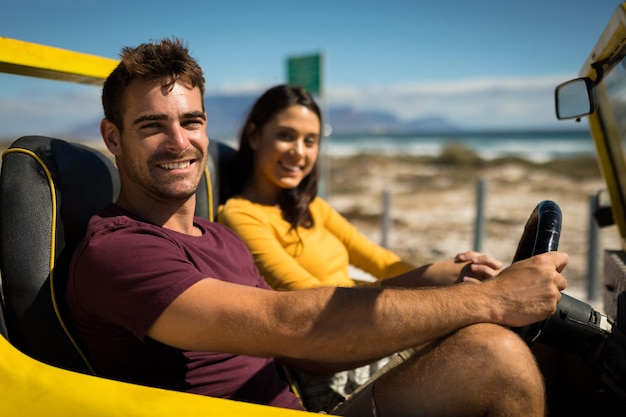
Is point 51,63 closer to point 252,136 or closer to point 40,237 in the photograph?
point 40,237

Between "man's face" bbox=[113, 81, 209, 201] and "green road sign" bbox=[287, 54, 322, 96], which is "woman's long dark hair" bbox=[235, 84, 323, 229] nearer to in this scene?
"man's face" bbox=[113, 81, 209, 201]

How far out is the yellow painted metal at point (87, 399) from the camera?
1188mm

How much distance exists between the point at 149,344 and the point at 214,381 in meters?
0.21

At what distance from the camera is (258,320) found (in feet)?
4.49

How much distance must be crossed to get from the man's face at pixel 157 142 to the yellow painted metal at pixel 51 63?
34cm

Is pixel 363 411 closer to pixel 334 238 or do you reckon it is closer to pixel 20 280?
pixel 20 280

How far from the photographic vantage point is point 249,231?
7.88ft

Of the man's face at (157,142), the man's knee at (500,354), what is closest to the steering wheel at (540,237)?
the man's knee at (500,354)

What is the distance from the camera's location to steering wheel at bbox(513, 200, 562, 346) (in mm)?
1469

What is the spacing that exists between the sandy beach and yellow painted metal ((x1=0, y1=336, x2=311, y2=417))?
253 cm

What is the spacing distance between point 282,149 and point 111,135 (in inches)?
42.3

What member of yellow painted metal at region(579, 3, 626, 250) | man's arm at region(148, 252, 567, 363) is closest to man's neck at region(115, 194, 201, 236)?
man's arm at region(148, 252, 567, 363)

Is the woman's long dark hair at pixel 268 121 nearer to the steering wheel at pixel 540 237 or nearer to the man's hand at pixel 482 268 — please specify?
the man's hand at pixel 482 268

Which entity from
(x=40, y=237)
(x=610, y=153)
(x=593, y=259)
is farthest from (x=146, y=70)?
(x=593, y=259)
